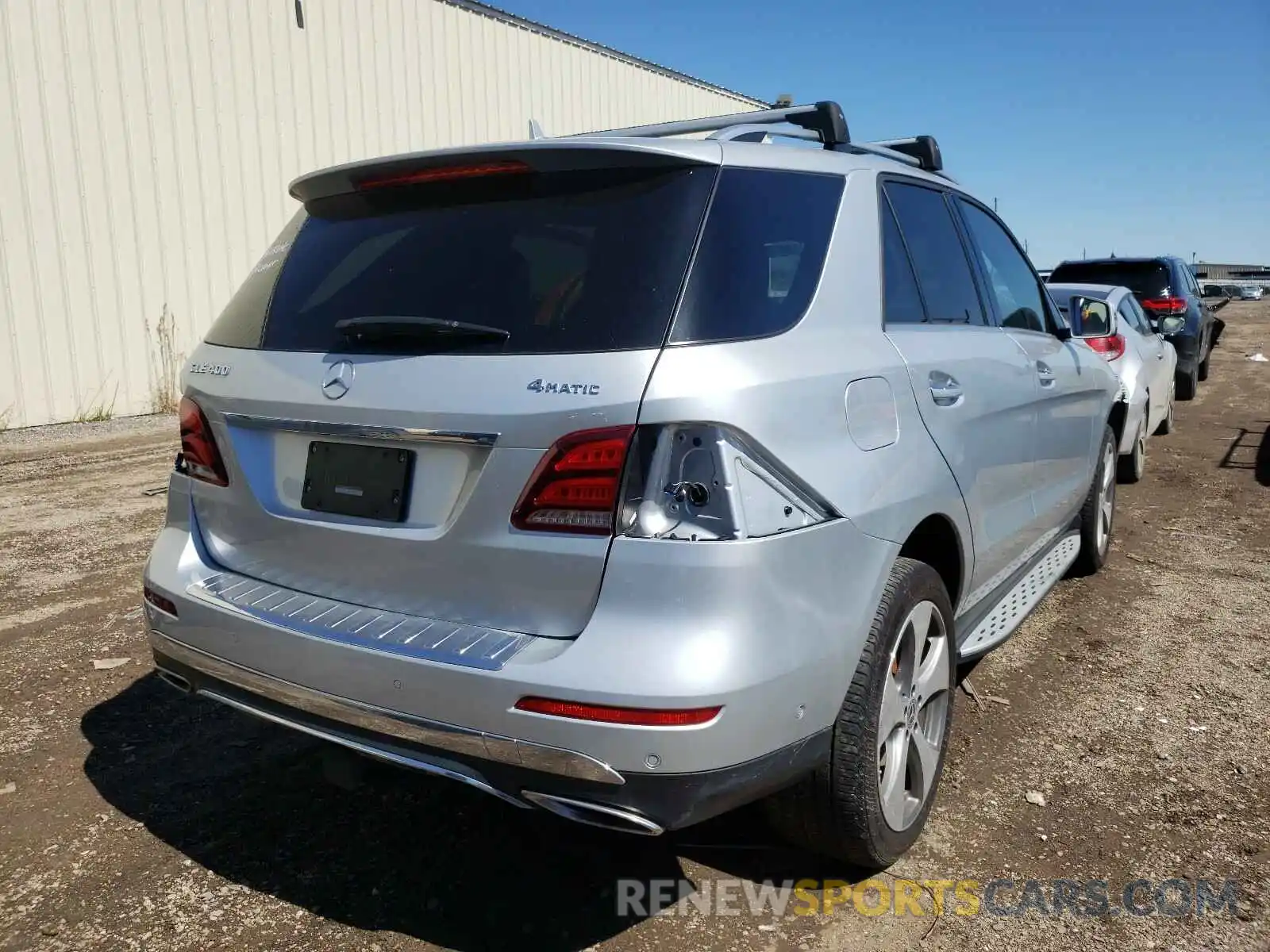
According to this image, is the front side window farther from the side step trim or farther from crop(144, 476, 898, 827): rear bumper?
crop(144, 476, 898, 827): rear bumper

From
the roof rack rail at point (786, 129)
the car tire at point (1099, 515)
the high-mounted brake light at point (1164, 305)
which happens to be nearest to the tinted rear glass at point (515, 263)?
the roof rack rail at point (786, 129)

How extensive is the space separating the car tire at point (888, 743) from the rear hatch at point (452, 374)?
2.39 feet

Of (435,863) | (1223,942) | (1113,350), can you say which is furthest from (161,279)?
(1223,942)

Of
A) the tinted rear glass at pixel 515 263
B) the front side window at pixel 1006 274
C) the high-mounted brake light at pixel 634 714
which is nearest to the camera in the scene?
the high-mounted brake light at pixel 634 714

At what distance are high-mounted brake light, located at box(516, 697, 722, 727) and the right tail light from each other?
0.33 m

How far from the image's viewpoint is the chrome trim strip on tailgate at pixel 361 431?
2102 millimetres

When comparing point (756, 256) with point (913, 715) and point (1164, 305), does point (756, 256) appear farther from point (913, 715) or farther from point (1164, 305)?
point (1164, 305)

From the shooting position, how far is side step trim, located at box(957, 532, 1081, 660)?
3.29 meters

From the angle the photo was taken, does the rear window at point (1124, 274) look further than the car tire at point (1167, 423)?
Yes

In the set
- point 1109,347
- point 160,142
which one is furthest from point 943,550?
point 160,142

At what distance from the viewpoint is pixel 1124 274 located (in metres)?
11.9

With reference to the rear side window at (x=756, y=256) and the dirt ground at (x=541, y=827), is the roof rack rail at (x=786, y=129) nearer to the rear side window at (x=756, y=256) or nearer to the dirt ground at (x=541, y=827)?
the rear side window at (x=756, y=256)

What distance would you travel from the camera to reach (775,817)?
2.42 m

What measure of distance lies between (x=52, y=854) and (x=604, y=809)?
173cm
